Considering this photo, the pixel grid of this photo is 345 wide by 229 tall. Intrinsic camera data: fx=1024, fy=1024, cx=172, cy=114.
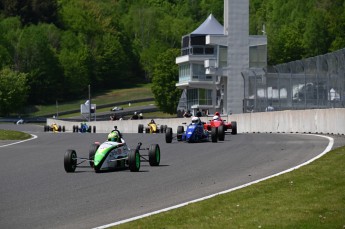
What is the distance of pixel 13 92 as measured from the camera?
128m

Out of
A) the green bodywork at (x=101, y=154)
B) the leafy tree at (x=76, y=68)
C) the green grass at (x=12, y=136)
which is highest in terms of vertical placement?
the leafy tree at (x=76, y=68)

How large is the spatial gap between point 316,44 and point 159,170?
12394 cm

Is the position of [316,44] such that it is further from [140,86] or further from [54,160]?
[54,160]

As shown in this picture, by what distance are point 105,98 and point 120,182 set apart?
123205 millimetres

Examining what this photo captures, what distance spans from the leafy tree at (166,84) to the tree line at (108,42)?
0.39 ft

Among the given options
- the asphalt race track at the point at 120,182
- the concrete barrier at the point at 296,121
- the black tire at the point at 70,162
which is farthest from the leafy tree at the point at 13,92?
the black tire at the point at 70,162

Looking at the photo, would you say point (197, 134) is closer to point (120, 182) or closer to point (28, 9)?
point (120, 182)

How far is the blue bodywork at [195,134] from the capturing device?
33438 millimetres

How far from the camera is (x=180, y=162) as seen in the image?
23922 mm

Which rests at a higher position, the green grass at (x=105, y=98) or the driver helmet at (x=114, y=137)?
the green grass at (x=105, y=98)

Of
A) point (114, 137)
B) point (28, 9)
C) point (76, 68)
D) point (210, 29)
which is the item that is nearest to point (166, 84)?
point (210, 29)

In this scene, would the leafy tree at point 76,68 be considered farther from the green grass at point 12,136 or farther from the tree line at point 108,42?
the green grass at point 12,136

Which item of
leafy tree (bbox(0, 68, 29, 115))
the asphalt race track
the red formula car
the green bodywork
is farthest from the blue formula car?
leafy tree (bbox(0, 68, 29, 115))

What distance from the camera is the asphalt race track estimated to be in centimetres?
1428
